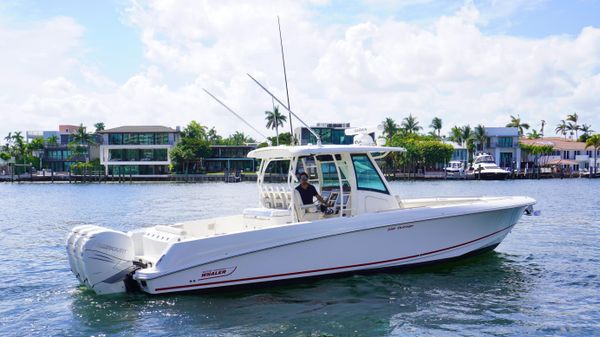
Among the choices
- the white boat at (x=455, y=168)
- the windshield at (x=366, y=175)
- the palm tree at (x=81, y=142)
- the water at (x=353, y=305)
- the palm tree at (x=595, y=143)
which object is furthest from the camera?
the palm tree at (x=81, y=142)

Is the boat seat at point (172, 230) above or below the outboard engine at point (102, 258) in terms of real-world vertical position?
above

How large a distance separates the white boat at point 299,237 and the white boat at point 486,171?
71544mm

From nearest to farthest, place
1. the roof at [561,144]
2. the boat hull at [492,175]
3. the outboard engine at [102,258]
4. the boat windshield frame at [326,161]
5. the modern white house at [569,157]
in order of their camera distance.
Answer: the outboard engine at [102,258] < the boat windshield frame at [326,161] < the boat hull at [492,175] < the modern white house at [569,157] < the roof at [561,144]

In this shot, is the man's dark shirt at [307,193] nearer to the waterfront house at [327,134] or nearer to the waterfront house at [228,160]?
the waterfront house at [327,134]

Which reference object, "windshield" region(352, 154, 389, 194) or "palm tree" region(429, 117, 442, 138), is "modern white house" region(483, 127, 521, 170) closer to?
"palm tree" region(429, 117, 442, 138)

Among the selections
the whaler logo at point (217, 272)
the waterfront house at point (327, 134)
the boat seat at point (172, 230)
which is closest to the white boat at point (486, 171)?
the waterfront house at point (327, 134)

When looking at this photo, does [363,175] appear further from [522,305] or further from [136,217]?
[136,217]

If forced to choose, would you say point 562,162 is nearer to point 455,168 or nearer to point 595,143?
point 595,143

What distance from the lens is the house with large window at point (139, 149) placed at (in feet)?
301

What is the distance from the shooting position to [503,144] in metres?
94.0

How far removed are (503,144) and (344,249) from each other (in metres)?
89.9

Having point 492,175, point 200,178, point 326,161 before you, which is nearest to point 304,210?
point 326,161

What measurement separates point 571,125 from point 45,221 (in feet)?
360

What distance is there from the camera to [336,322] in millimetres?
8742
